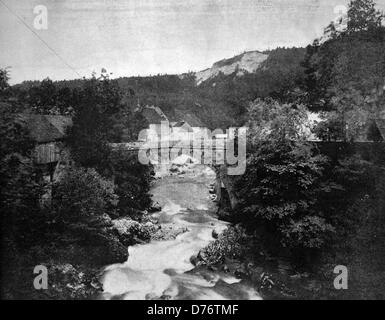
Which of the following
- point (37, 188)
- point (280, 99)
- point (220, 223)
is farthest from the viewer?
point (280, 99)

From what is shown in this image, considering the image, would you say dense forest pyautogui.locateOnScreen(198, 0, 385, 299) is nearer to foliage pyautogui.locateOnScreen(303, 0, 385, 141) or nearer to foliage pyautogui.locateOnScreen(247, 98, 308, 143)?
foliage pyautogui.locateOnScreen(247, 98, 308, 143)

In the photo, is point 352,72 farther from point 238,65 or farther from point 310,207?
point 238,65

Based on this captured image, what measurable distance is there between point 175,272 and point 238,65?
11500 centimetres

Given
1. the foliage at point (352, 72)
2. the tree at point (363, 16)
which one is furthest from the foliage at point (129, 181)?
the tree at point (363, 16)

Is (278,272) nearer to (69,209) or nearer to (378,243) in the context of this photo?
(378,243)

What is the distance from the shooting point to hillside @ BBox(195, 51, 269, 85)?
118 metres

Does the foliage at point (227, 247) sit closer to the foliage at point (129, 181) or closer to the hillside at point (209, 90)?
the foliage at point (129, 181)

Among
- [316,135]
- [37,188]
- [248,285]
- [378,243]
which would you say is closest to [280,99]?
[316,135]

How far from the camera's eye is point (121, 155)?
2442 cm

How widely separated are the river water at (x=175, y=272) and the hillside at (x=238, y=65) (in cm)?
9551

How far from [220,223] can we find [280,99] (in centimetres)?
1646

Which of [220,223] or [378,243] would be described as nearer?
[378,243]
